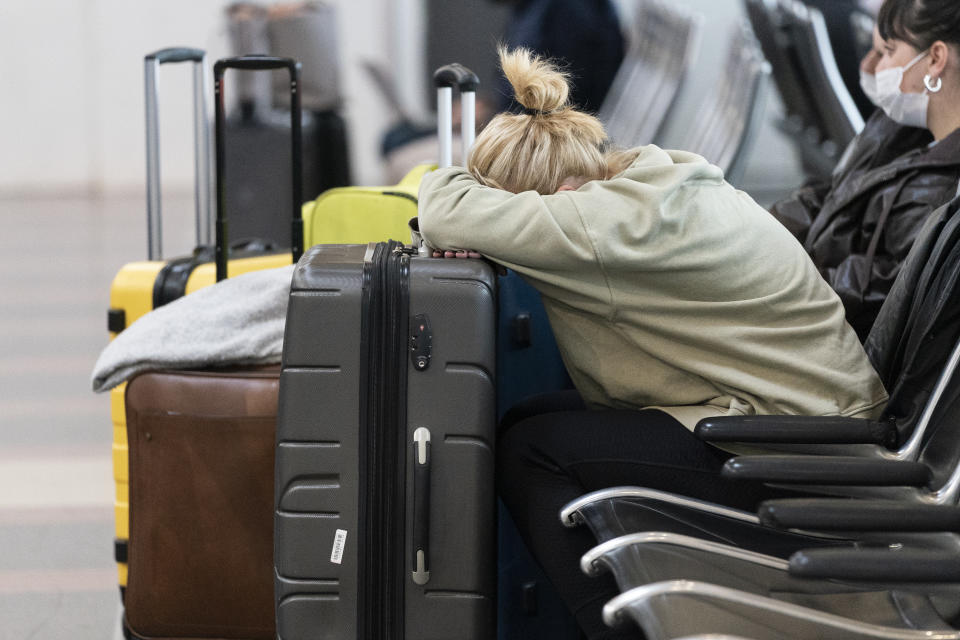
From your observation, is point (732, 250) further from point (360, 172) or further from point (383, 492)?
point (360, 172)

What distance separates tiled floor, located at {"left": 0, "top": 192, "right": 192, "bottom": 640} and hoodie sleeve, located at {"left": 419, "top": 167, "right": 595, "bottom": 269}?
1.06 metres

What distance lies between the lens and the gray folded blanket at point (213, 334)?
177 centimetres

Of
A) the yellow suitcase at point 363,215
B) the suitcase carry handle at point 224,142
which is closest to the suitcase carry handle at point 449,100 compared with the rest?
the yellow suitcase at point 363,215

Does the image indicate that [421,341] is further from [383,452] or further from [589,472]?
[589,472]

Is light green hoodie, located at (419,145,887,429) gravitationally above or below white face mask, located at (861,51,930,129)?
below

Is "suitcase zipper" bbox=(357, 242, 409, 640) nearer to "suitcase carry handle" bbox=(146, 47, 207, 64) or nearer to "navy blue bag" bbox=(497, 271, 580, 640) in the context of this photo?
"navy blue bag" bbox=(497, 271, 580, 640)

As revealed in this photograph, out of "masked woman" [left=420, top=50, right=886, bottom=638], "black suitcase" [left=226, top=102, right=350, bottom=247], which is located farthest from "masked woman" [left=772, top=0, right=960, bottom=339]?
"black suitcase" [left=226, top=102, right=350, bottom=247]

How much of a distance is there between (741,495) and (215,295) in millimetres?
877

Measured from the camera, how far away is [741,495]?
1514mm

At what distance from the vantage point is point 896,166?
194 centimetres

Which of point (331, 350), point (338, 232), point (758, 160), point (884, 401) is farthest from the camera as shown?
point (758, 160)

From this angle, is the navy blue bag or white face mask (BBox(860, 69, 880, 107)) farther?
white face mask (BBox(860, 69, 880, 107))

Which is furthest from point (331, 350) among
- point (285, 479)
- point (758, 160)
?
point (758, 160)

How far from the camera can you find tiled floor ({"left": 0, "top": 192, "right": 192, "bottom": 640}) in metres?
2.17
